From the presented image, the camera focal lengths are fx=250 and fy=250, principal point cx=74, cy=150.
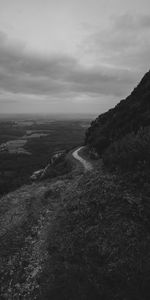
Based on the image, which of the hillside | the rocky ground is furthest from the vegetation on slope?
the rocky ground

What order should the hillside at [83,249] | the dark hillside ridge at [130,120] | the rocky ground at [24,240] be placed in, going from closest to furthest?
the hillside at [83,249], the rocky ground at [24,240], the dark hillside ridge at [130,120]

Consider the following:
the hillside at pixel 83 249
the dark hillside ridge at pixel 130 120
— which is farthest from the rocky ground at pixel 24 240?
the dark hillside ridge at pixel 130 120

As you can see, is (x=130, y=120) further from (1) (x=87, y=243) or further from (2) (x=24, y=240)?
(1) (x=87, y=243)

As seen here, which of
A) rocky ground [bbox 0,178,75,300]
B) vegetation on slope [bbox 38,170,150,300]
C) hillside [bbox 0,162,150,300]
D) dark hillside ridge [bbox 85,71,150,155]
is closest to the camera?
vegetation on slope [bbox 38,170,150,300]

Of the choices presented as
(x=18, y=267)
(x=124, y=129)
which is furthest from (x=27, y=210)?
(x=124, y=129)

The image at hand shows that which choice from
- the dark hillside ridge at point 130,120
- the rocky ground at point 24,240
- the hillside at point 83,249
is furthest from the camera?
the dark hillside ridge at point 130,120

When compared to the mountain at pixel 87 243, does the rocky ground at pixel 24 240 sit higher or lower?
lower

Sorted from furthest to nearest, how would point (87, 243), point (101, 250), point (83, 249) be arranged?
point (87, 243) < point (83, 249) < point (101, 250)

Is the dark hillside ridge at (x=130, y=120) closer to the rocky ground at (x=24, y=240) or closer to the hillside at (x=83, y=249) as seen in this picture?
the rocky ground at (x=24, y=240)

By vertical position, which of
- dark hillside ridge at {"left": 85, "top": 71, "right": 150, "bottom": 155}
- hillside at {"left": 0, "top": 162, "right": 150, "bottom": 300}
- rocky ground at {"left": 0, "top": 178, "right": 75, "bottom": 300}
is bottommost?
rocky ground at {"left": 0, "top": 178, "right": 75, "bottom": 300}

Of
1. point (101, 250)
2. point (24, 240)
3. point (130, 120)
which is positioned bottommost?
point (24, 240)

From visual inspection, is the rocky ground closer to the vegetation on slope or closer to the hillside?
the hillside

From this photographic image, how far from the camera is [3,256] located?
14.2m

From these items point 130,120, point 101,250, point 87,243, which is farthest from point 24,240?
point 130,120
